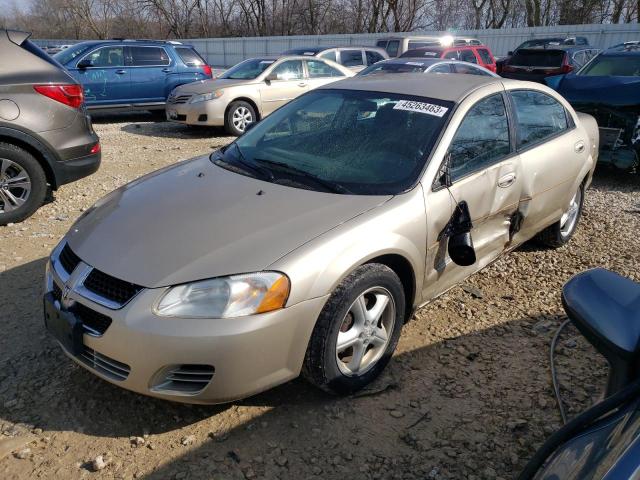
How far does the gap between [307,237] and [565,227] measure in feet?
10.6

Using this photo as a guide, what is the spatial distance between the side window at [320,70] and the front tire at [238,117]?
1.61 meters

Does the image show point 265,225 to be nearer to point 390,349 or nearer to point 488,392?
point 390,349

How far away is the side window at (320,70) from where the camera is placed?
10.8 m

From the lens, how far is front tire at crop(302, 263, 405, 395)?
8.23ft

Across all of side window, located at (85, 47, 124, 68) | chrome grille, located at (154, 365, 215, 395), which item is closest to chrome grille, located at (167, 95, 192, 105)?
side window, located at (85, 47, 124, 68)

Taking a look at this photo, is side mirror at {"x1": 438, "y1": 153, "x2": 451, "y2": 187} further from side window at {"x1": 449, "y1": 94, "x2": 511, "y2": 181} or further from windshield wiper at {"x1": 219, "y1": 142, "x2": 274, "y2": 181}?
windshield wiper at {"x1": 219, "y1": 142, "x2": 274, "y2": 181}

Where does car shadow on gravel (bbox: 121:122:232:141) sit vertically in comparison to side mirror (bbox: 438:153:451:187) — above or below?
below

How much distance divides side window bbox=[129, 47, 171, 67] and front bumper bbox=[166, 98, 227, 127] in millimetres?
2025

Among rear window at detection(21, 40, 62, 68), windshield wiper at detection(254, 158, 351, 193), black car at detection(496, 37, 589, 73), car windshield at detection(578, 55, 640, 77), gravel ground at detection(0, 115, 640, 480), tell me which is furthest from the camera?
black car at detection(496, 37, 589, 73)

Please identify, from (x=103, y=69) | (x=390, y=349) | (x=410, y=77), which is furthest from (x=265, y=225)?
(x=103, y=69)

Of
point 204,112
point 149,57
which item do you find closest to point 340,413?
point 204,112

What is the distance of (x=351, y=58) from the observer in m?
13.1

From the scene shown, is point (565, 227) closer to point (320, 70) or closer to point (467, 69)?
point (467, 69)

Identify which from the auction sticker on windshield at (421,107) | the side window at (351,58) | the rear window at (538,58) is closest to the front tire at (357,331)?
the auction sticker on windshield at (421,107)
